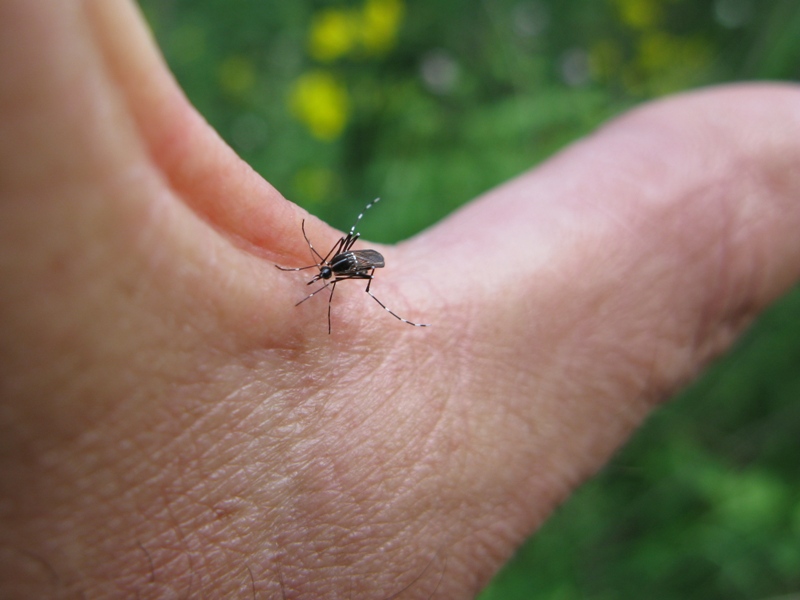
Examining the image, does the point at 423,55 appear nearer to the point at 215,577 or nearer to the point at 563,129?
the point at 563,129

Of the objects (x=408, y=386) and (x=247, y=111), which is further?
(x=247, y=111)

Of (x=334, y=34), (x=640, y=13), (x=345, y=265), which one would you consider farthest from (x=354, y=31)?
(x=345, y=265)

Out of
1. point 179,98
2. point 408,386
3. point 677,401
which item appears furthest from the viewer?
point 677,401

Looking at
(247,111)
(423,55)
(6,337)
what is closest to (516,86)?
(423,55)

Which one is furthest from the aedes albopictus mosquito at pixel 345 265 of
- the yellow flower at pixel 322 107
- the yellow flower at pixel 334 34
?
the yellow flower at pixel 334 34

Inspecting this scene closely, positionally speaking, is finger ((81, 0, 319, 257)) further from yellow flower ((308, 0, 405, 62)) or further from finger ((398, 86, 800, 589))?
yellow flower ((308, 0, 405, 62))

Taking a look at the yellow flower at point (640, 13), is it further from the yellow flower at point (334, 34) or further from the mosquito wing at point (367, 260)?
the mosquito wing at point (367, 260)

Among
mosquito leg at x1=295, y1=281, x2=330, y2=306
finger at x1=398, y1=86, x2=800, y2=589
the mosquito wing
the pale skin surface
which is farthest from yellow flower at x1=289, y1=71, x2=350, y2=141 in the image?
mosquito leg at x1=295, y1=281, x2=330, y2=306
